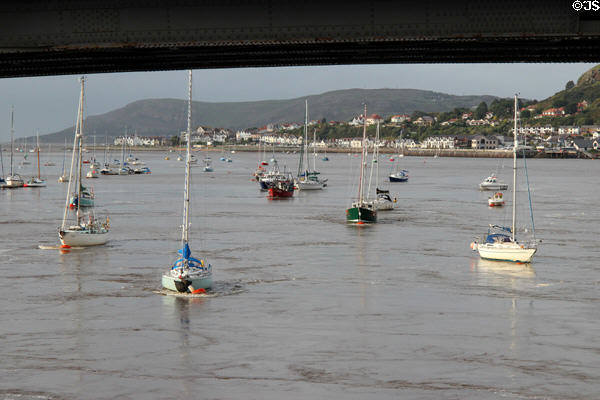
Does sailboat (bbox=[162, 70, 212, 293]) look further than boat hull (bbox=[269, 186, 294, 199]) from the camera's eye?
No

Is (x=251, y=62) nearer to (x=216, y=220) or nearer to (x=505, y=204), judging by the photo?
(x=216, y=220)

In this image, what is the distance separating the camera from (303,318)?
1446 inches

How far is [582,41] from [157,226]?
6336cm

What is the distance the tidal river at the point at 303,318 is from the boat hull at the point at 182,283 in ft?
2.51

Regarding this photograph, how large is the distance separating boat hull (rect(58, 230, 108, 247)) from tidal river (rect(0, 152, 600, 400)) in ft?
3.58

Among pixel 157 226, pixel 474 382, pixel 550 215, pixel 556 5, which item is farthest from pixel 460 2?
pixel 550 215

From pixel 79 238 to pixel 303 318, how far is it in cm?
2785

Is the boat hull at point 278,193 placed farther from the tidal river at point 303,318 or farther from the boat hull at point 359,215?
the tidal river at point 303,318

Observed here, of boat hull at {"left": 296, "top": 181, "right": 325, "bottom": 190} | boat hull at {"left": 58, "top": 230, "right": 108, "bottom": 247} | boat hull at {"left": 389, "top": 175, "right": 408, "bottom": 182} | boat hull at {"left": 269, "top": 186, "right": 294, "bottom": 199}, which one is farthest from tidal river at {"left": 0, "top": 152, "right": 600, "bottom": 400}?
boat hull at {"left": 389, "top": 175, "right": 408, "bottom": 182}

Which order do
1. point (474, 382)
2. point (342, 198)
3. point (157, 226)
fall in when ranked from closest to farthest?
1. point (474, 382)
2. point (157, 226)
3. point (342, 198)

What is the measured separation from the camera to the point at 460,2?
584 inches

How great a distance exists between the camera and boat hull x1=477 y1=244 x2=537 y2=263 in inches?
2041

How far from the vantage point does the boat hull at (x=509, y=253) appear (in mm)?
51844

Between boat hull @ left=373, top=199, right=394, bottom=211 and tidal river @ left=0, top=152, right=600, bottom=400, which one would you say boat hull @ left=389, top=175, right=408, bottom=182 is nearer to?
boat hull @ left=373, top=199, right=394, bottom=211
